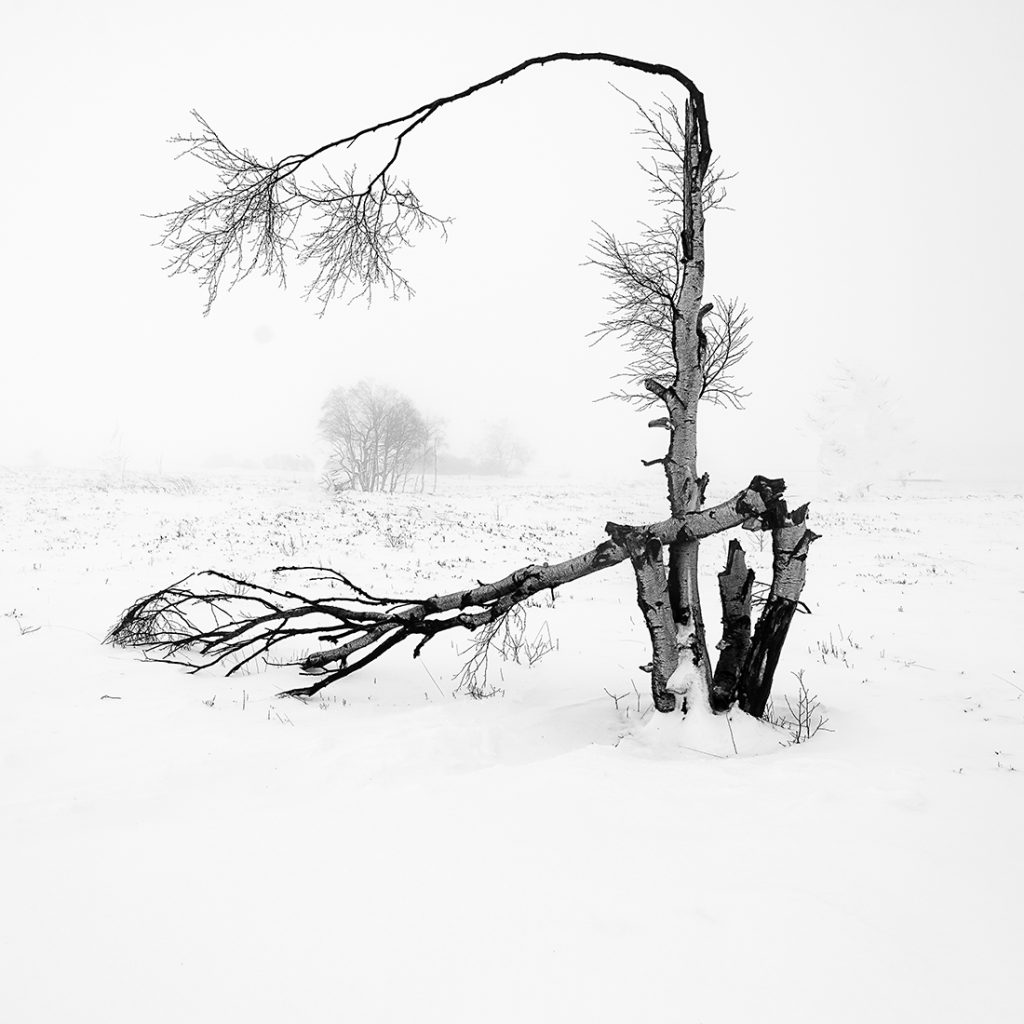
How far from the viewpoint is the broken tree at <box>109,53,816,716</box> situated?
14.3 feet

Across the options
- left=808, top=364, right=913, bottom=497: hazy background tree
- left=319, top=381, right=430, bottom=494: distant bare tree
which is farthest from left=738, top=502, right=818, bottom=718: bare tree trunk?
left=808, top=364, right=913, bottom=497: hazy background tree

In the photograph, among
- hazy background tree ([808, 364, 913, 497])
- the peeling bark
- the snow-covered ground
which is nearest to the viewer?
the snow-covered ground

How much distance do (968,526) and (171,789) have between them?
28514 mm

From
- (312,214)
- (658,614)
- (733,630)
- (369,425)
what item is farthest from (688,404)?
(369,425)

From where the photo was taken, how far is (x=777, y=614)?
170 inches

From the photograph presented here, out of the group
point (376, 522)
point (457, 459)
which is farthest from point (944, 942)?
point (457, 459)

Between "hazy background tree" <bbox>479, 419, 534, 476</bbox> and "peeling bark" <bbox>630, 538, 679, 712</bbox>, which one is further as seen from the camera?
"hazy background tree" <bbox>479, 419, 534, 476</bbox>

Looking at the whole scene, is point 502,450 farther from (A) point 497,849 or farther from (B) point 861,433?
(A) point 497,849

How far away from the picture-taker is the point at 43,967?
1.93 m

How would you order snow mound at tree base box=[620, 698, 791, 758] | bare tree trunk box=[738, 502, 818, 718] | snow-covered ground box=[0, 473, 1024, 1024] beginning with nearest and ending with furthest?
1. snow-covered ground box=[0, 473, 1024, 1024]
2. snow mound at tree base box=[620, 698, 791, 758]
3. bare tree trunk box=[738, 502, 818, 718]

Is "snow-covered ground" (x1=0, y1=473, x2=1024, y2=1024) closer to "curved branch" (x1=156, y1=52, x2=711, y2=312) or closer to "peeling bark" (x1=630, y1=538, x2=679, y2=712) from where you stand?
"peeling bark" (x1=630, y1=538, x2=679, y2=712)

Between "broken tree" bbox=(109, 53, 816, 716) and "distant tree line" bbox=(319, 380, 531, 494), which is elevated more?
"distant tree line" bbox=(319, 380, 531, 494)

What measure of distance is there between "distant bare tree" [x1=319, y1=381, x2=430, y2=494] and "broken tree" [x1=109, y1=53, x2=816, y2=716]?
148 ft

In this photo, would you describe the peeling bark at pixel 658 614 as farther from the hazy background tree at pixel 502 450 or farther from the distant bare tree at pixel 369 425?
the hazy background tree at pixel 502 450
